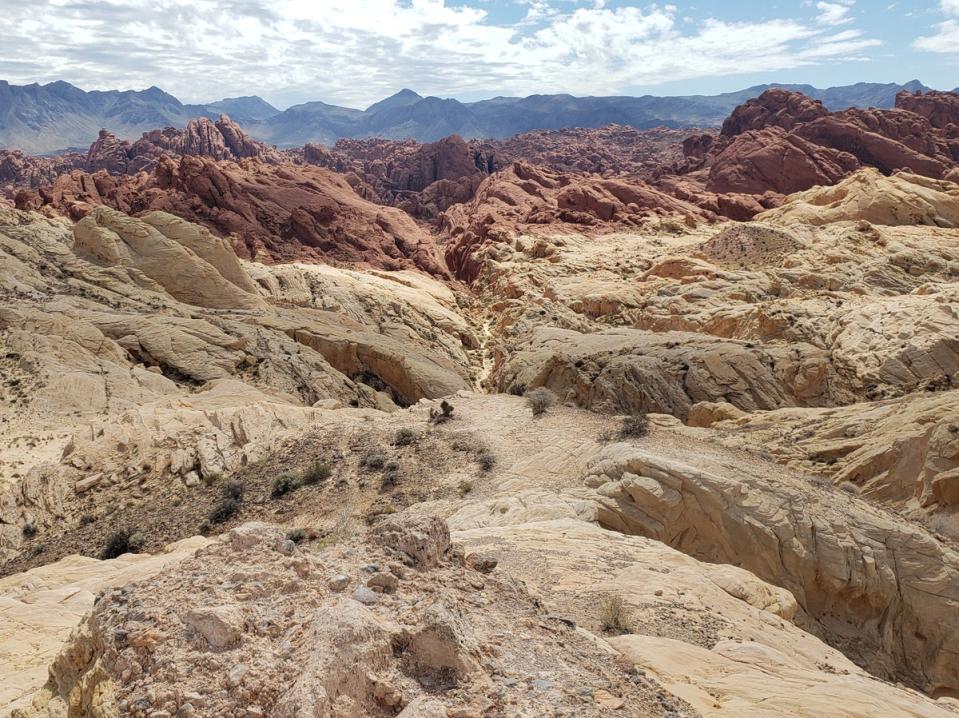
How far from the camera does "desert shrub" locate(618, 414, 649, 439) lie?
16.4 m

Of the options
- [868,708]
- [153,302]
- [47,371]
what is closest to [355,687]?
[868,708]

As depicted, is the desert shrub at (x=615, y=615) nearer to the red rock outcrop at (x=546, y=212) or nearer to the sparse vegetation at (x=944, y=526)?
the sparse vegetation at (x=944, y=526)

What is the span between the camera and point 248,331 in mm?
26891

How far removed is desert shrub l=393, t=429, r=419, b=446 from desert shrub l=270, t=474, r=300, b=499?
9.04 feet

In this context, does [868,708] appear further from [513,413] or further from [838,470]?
[513,413]

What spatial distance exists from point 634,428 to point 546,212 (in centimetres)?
4726

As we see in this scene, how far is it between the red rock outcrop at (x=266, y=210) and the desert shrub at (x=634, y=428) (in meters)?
34.6

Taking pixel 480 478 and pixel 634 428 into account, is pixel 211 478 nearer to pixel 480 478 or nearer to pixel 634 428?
pixel 480 478

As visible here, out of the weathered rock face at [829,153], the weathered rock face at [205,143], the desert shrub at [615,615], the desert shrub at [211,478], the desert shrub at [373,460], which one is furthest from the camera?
the weathered rock face at [205,143]

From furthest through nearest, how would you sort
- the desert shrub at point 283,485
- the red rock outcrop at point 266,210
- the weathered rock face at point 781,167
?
1. the weathered rock face at point 781,167
2. the red rock outcrop at point 266,210
3. the desert shrub at point 283,485

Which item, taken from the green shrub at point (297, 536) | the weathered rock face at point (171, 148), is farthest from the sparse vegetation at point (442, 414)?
the weathered rock face at point (171, 148)

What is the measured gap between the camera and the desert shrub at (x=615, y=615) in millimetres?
7871

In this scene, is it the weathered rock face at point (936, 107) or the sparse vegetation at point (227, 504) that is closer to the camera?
the sparse vegetation at point (227, 504)

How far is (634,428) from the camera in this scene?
1661cm
